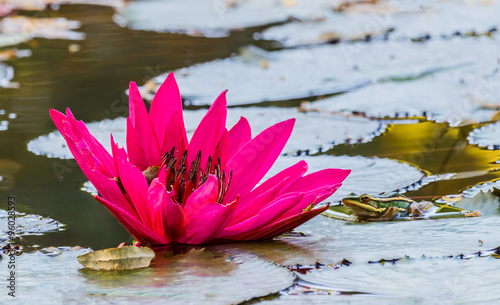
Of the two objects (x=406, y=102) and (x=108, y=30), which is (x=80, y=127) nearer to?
(x=406, y=102)

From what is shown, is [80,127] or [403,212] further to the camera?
[403,212]

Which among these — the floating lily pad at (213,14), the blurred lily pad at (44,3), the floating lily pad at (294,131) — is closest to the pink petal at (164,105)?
the floating lily pad at (294,131)

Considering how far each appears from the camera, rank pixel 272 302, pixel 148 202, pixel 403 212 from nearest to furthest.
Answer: pixel 272 302 < pixel 148 202 < pixel 403 212

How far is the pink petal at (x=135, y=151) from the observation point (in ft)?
3.62

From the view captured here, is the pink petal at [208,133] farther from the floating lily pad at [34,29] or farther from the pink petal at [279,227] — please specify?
the floating lily pad at [34,29]

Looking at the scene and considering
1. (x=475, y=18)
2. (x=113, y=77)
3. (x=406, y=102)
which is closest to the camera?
(x=406, y=102)

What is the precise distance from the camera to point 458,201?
1239 mm

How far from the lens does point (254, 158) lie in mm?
1106

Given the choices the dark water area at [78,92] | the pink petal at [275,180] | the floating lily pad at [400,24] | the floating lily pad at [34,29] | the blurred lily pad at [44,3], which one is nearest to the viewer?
the pink petal at [275,180]

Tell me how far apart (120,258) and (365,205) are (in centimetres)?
45

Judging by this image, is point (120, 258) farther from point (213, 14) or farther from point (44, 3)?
point (44, 3)

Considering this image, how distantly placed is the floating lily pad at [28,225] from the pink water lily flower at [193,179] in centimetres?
22

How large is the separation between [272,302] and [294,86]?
5.50 ft

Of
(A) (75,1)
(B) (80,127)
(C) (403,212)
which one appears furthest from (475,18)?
(A) (75,1)
